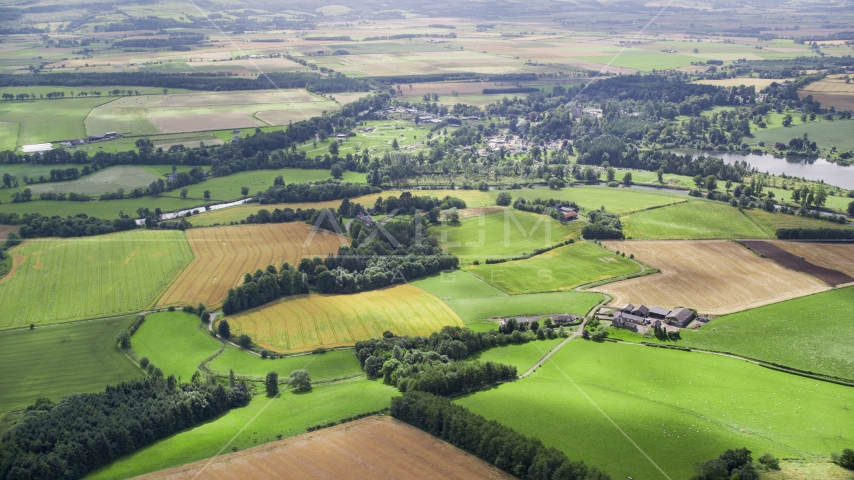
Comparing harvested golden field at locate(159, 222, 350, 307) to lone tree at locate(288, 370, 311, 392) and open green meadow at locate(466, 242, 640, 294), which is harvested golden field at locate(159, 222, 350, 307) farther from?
open green meadow at locate(466, 242, 640, 294)

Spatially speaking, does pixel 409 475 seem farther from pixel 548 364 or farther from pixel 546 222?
pixel 546 222

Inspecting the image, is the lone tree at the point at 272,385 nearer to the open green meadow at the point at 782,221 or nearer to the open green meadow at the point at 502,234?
the open green meadow at the point at 502,234

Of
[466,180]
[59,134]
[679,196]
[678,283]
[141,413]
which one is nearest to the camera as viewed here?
[141,413]

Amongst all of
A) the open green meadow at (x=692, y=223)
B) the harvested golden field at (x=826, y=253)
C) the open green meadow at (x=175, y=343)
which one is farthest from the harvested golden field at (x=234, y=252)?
the harvested golden field at (x=826, y=253)

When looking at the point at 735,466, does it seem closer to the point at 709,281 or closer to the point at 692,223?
the point at 709,281

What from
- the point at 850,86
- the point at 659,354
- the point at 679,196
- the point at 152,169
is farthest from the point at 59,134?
the point at 850,86
